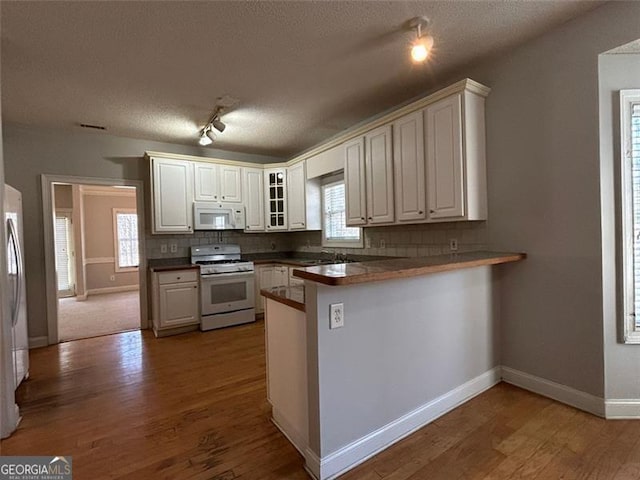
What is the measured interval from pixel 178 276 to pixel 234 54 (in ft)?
9.51

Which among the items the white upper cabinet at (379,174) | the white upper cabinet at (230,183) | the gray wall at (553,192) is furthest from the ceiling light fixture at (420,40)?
the white upper cabinet at (230,183)

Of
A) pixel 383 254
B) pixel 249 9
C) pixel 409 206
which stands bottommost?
pixel 383 254

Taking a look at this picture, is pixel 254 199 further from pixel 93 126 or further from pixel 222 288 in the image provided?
pixel 93 126

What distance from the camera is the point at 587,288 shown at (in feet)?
7.02

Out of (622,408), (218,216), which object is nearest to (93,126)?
(218,216)

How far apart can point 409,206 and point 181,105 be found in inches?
102

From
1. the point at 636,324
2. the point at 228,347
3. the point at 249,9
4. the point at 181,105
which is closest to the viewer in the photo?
the point at 249,9

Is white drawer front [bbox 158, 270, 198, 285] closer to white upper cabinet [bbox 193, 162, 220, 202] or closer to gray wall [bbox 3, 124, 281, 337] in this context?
white upper cabinet [bbox 193, 162, 220, 202]

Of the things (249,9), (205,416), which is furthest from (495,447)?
(249,9)

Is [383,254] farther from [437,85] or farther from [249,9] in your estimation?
[249,9]

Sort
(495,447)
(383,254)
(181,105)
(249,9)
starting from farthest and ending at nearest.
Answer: (383,254) < (181,105) < (249,9) < (495,447)

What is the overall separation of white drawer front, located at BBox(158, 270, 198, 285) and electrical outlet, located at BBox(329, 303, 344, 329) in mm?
3240

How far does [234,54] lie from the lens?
244 centimetres

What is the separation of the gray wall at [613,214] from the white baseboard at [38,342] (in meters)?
5.57
